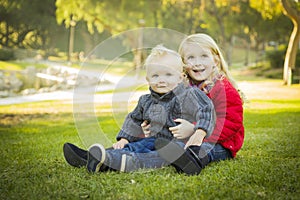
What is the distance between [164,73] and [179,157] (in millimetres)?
565

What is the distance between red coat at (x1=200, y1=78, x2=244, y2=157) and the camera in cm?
327

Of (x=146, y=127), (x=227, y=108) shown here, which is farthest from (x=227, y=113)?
(x=146, y=127)

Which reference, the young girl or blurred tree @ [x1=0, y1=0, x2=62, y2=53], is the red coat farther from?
blurred tree @ [x1=0, y1=0, x2=62, y2=53]

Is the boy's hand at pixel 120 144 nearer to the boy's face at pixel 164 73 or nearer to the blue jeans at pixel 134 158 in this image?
the blue jeans at pixel 134 158

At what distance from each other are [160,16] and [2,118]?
86.1 ft

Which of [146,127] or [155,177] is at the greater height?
[146,127]

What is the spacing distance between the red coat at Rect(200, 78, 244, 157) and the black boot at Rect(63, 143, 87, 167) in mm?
863

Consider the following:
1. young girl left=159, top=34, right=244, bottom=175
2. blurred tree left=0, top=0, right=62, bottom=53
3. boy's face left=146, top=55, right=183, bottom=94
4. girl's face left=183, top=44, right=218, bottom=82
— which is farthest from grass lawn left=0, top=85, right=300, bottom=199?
blurred tree left=0, top=0, right=62, bottom=53

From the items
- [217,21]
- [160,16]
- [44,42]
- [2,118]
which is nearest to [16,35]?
[44,42]

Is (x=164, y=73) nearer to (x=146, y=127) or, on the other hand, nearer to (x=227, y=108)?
(x=146, y=127)

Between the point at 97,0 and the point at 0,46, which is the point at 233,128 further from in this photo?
the point at 0,46

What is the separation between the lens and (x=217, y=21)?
32.6m

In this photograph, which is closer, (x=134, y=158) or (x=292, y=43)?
(x=134, y=158)

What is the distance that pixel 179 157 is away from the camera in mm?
2949
